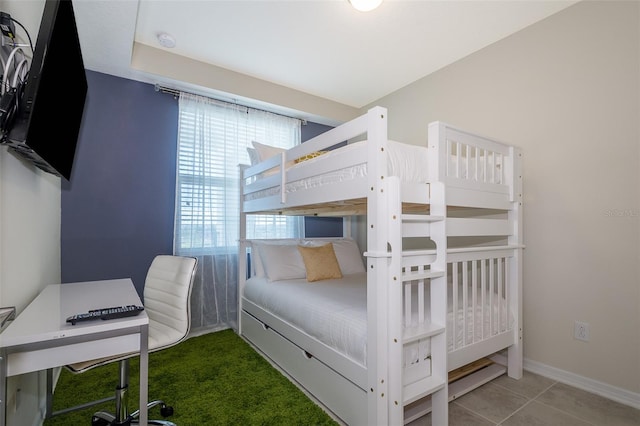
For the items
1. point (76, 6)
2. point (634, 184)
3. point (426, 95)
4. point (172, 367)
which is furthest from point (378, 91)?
point (172, 367)

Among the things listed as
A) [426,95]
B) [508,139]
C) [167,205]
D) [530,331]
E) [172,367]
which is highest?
[426,95]

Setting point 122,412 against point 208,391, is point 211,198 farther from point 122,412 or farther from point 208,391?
point 122,412

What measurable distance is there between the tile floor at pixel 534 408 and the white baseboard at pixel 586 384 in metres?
0.04

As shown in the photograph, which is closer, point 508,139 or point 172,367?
point 172,367

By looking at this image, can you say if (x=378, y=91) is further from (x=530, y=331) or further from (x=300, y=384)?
(x=300, y=384)

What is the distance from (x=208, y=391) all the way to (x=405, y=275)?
4.75 ft

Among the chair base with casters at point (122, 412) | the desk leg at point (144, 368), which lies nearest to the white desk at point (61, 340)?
the desk leg at point (144, 368)

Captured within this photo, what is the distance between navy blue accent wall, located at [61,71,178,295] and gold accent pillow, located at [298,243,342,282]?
1.30 m

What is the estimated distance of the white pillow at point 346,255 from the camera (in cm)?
310

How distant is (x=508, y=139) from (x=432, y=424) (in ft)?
6.84

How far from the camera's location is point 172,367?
2.20 meters

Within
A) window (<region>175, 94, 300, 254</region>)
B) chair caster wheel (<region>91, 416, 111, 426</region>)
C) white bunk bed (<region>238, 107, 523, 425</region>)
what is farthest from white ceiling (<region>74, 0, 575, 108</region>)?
Answer: chair caster wheel (<region>91, 416, 111, 426</region>)

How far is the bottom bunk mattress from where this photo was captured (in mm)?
1526

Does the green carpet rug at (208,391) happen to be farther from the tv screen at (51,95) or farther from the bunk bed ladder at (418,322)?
the tv screen at (51,95)
